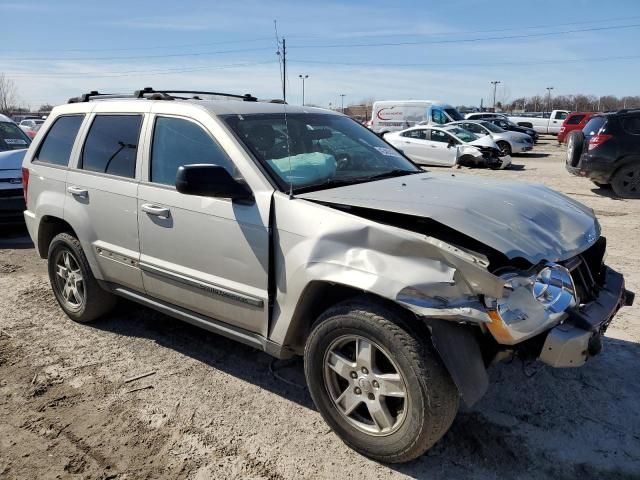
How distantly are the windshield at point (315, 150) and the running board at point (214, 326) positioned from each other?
0.92 m

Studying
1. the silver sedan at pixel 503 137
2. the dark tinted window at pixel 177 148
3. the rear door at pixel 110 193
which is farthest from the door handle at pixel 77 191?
the silver sedan at pixel 503 137

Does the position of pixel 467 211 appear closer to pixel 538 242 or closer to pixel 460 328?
pixel 538 242

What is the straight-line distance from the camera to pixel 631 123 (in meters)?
10.8

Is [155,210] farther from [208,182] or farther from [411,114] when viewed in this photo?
[411,114]

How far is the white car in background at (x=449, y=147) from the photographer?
1680 cm

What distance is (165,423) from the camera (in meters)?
3.16

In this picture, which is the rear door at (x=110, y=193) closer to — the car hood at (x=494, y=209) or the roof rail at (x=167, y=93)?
the roof rail at (x=167, y=93)

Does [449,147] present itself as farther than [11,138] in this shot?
Yes

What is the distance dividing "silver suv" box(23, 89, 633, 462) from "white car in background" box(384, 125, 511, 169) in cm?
1324

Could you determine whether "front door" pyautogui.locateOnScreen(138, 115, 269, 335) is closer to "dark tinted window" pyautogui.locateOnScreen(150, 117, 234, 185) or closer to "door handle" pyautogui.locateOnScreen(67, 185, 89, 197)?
"dark tinted window" pyautogui.locateOnScreen(150, 117, 234, 185)

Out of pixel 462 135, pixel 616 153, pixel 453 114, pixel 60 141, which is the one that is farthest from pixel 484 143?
pixel 60 141

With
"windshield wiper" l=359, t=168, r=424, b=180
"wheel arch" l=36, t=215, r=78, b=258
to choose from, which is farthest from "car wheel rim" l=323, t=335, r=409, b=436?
"wheel arch" l=36, t=215, r=78, b=258

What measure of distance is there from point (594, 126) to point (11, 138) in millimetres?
11310

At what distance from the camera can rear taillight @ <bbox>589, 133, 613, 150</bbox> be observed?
10.7m
